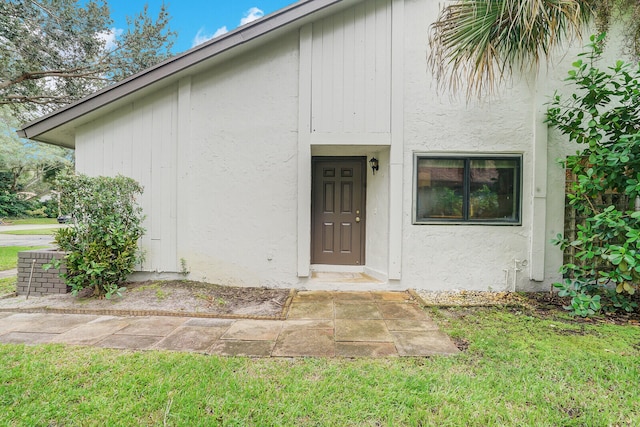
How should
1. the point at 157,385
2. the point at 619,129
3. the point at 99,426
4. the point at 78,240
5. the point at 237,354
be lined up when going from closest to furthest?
the point at 99,426, the point at 157,385, the point at 237,354, the point at 619,129, the point at 78,240

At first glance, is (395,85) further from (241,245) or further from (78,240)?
(78,240)

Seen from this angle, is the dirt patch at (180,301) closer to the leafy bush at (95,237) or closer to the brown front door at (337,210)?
the leafy bush at (95,237)

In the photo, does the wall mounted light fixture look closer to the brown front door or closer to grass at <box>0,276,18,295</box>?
the brown front door

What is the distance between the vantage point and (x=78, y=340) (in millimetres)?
3094

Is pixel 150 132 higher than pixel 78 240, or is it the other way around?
pixel 150 132

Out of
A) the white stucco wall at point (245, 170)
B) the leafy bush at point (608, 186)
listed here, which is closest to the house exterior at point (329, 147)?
the white stucco wall at point (245, 170)

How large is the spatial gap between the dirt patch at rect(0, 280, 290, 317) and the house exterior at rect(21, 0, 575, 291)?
1.10 feet

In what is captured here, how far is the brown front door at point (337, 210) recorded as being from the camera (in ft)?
19.7

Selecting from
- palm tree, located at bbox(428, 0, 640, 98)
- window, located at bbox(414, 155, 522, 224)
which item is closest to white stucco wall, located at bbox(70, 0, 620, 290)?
window, located at bbox(414, 155, 522, 224)

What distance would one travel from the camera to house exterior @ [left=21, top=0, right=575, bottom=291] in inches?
197

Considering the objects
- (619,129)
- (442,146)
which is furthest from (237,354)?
(619,129)

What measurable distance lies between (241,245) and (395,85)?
153 inches

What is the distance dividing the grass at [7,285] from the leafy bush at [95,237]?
1.36 metres

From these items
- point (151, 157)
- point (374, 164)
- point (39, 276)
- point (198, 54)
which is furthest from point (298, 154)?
point (39, 276)
